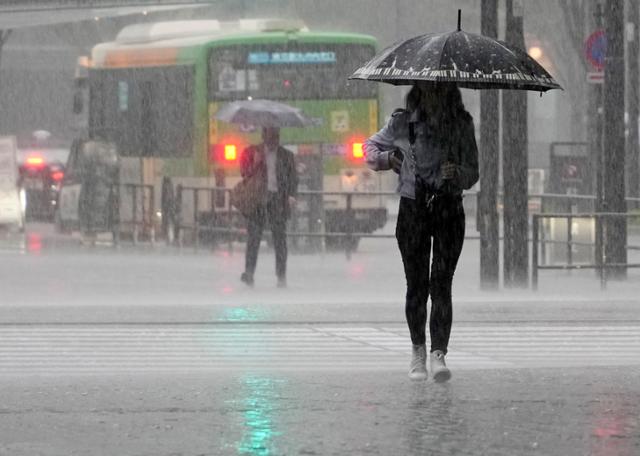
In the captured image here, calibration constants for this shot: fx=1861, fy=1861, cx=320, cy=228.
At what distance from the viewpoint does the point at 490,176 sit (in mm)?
17922

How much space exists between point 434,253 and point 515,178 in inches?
325

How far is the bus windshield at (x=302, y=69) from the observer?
2777 centimetres

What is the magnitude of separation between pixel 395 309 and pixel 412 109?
5793 mm

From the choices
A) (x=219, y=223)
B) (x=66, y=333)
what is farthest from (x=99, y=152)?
(x=66, y=333)

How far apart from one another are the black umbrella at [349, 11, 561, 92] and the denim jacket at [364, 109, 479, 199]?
0.78 ft

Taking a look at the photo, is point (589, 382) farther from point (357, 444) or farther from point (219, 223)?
point (219, 223)

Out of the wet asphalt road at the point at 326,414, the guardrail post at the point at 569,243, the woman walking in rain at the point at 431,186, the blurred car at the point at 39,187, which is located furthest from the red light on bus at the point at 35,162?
the woman walking in rain at the point at 431,186

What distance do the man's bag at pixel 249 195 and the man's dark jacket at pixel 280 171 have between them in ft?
0.22

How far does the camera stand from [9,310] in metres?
15.5

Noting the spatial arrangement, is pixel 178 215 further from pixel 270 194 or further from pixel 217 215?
pixel 270 194

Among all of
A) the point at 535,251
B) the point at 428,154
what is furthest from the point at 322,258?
the point at 428,154

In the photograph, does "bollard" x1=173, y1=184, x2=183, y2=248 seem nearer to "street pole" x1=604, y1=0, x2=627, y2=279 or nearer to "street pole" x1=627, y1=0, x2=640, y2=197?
"street pole" x1=627, y1=0, x2=640, y2=197

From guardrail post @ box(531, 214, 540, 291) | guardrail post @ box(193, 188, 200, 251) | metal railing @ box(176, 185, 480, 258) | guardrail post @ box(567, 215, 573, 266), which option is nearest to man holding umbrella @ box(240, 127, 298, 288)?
guardrail post @ box(531, 214, 540, 291)

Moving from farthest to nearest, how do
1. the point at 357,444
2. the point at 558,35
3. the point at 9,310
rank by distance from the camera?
the point at 558,35, the point at 9,310, the point at 357,444
